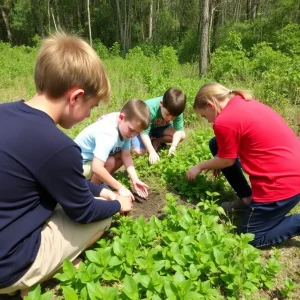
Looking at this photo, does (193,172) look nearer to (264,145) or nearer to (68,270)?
(264,145)

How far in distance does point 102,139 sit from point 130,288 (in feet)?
5.07

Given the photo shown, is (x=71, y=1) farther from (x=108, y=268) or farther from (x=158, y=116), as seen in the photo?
(x=108, y=268)

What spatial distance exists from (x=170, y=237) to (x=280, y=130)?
1.35m

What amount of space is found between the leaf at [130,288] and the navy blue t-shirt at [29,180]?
539 mm

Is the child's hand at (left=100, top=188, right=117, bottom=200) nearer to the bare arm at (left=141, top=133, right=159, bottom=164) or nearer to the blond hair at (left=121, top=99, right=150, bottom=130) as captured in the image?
the blond hair at (left=121, top=99, right=150, bottom=130)

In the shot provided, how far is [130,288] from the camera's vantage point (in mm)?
1841

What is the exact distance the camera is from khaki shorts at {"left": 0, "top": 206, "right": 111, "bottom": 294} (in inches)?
75.9

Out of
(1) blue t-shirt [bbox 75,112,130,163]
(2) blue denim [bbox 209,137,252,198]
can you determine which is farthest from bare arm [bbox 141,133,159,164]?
(2) blue denim [bbox 209,137,252,198]

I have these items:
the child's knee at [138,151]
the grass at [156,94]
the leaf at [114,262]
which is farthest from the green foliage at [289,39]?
the leaf at [114,262]

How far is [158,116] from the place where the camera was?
453 centimetres

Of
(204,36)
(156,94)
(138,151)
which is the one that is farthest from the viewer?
(204,36)

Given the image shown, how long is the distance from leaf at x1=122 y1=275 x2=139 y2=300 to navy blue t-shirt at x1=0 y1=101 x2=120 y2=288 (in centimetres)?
54

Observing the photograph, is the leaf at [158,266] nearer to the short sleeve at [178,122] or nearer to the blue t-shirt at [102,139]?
the blue t-shirt at [102,139]

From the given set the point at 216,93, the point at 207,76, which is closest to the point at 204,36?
the point at 207,76
